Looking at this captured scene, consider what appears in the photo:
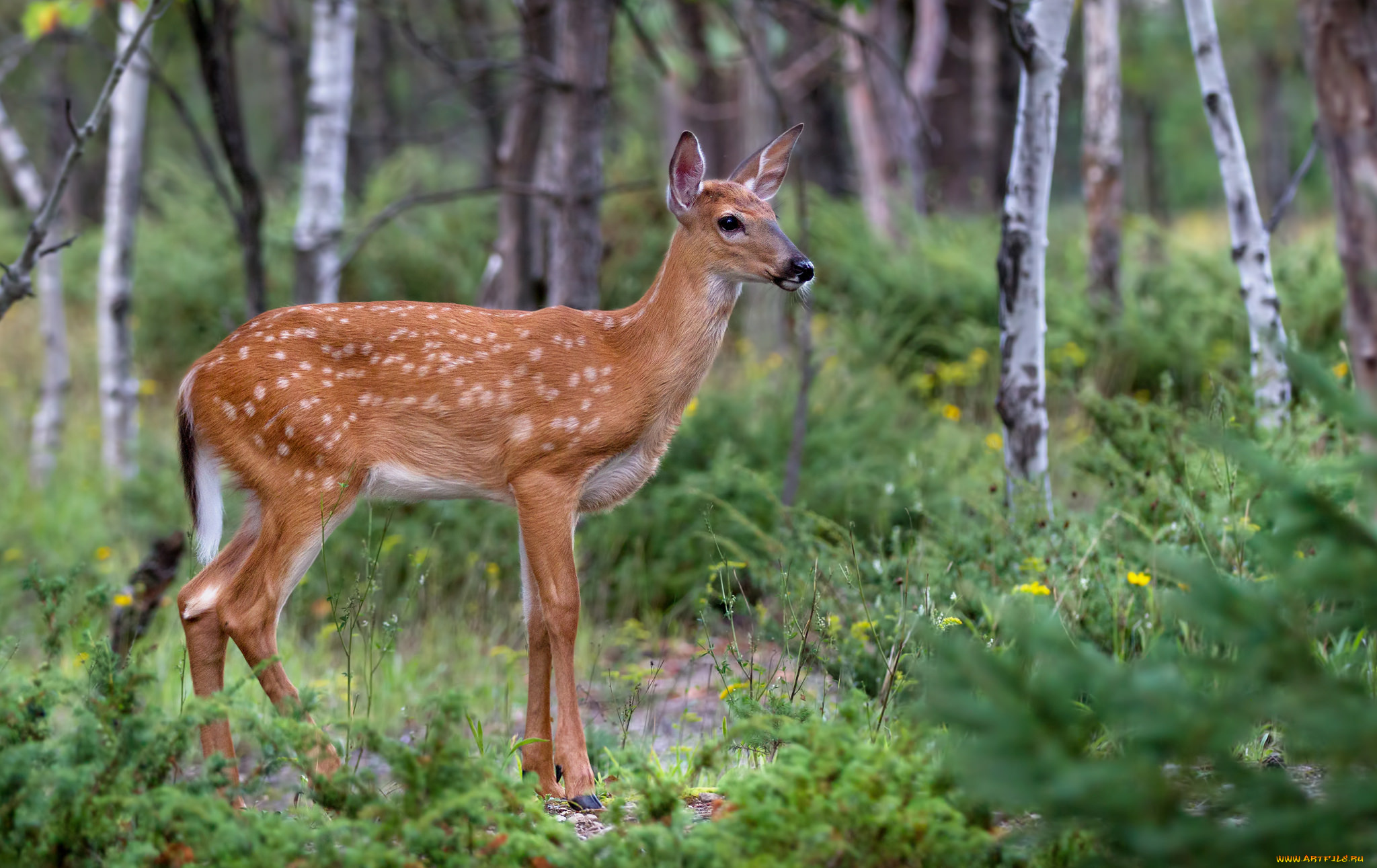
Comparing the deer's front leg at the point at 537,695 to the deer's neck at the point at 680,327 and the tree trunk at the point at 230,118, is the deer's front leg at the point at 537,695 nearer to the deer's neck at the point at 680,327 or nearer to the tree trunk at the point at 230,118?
the deer's neck at the point at 680,327

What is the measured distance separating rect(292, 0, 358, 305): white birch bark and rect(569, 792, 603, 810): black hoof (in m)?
3.97

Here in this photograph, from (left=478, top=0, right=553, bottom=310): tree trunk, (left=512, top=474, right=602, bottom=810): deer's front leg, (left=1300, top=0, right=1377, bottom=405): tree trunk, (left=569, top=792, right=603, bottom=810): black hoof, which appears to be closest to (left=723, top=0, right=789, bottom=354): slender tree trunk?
(left=478, top=0, right=553, bottom=310): tree trunk

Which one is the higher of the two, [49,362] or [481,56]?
[481,56]

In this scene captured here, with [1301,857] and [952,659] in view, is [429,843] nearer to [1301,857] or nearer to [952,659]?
[952,659]

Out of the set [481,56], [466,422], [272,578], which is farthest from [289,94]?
[272,578]

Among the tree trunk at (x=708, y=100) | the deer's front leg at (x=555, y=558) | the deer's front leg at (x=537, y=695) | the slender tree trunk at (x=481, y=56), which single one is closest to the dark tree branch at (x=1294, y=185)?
the deer's front leg at (x=555, y=558)

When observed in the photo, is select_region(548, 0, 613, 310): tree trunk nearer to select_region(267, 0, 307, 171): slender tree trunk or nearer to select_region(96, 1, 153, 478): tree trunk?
select_region(96, 1, 153, 478): tree trunk

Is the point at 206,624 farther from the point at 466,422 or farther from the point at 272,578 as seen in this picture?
the point at 466,422

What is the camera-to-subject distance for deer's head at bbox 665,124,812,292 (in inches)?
154

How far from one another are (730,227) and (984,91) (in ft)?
46.5

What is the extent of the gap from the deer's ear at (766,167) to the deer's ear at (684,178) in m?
0.25

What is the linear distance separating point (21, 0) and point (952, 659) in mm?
21410

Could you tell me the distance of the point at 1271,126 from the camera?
27.5 m

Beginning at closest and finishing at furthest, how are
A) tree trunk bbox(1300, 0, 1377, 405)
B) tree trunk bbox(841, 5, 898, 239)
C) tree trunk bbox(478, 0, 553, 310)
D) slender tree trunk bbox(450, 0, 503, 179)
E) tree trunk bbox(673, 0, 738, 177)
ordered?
tree trunk bbox(1300, 0, 1377, 405)
tree trunk bbox(478, 0, 553, 310)
slender tree trunk bbox(450, 0, 503, 179)
tree trunk bbox(841, 5, 898, 239)
tree trunk bbox(673, 0, 738, 177)
